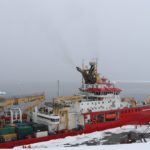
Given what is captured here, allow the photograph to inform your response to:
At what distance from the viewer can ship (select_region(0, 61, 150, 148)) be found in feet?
90.2

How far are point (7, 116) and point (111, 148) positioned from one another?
2381 centimetres

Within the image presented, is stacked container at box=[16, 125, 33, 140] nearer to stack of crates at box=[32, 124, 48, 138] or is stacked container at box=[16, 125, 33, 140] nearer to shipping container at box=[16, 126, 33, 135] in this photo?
shipping container at box=[16, 126, 33, 135]

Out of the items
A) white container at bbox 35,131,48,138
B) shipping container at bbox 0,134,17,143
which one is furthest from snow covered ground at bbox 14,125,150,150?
shipping container at bbox 0,134,17,143

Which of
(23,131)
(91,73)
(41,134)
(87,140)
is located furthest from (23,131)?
(91,73)

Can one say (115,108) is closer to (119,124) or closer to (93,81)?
(119,124)

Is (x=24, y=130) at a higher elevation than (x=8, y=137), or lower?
higher

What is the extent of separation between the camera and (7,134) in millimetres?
25422

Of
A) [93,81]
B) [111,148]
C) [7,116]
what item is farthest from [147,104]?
[111,148]

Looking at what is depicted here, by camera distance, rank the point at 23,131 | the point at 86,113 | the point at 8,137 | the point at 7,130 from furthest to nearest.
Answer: the point at 86,113 < the point at 23,131 < the point at 7,130 < the point at 8,137

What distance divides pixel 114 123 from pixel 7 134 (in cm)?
1230

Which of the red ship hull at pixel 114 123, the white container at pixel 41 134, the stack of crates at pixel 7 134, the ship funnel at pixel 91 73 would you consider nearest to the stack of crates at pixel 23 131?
the stack of crates at pixel 7 134

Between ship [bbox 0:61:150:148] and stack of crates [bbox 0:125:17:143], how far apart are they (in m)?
0.48

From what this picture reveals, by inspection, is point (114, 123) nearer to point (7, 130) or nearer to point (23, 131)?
point (23, 131)

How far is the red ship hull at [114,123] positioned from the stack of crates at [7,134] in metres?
0.57
